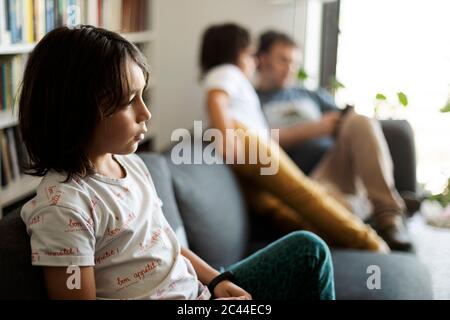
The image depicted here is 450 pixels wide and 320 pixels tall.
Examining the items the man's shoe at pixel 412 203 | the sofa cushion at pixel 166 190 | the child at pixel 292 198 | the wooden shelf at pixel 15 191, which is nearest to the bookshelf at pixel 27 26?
the wooden shelf at pixel 15 191

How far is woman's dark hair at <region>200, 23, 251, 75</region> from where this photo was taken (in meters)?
2.21

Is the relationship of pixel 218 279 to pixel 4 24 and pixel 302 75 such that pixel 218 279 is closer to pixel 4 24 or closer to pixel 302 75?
pixel 4 24

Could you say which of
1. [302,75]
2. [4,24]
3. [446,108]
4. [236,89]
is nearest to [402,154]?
[302,75]

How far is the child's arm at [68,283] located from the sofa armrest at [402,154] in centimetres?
167

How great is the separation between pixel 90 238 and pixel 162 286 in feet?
0.52

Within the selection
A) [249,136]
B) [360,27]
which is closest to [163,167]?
[249,136]

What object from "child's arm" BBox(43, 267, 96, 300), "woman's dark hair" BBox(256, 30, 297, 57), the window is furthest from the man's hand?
"child's arm" BBox(43, 267, 96, 300)

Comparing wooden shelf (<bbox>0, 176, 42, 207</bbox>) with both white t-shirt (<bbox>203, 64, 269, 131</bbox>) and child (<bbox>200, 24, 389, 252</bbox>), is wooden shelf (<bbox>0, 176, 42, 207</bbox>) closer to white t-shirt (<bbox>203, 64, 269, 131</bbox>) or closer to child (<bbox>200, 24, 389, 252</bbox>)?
child (<bbox>200, 24, 389, 252</bbox>)

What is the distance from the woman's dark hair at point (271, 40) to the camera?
102 inches

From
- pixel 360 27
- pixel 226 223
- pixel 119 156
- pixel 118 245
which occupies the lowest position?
pixel 226 223

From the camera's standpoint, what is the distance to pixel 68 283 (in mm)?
930

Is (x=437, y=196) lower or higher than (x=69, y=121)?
lower
